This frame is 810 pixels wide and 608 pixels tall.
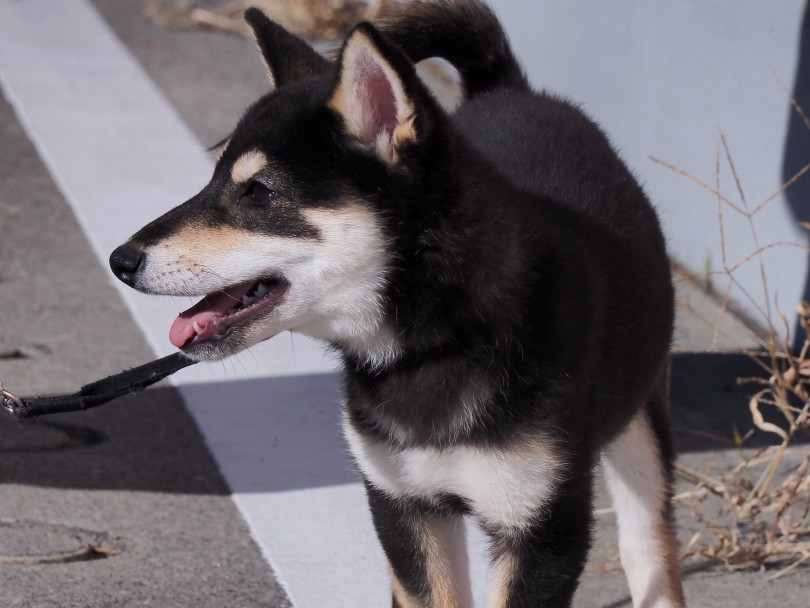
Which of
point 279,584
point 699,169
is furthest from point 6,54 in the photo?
point 279,584

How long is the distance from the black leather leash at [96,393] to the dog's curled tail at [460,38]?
1.05 m

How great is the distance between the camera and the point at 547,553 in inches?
105

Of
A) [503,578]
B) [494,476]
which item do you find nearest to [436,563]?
[503,578]

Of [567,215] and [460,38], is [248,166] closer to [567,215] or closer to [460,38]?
[567,215]

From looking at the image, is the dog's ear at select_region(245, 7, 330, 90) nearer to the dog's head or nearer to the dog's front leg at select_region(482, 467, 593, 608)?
the dog's head

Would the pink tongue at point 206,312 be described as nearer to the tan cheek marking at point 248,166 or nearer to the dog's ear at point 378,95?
the tan cheek marking at point 248,166

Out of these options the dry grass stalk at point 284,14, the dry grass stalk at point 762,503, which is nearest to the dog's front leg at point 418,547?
the dry grass stalk at point 762,503

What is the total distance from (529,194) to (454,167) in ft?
1.28

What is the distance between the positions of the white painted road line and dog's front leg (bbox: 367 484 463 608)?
0.60 metres

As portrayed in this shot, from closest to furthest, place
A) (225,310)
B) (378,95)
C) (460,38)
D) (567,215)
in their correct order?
Answer: (378,95) < (225,310) < (567,215) < (460,38)

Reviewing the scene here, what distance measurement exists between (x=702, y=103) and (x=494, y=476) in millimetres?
3266

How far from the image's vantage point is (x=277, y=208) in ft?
8.65

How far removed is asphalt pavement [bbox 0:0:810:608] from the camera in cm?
349

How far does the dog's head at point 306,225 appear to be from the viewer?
259 centimetres
